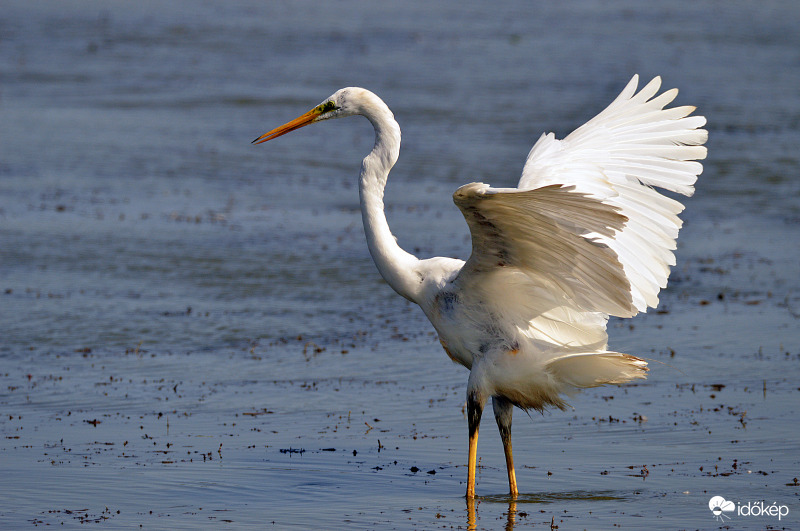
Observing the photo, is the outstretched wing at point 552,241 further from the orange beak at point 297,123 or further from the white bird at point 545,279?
the orange beak at point 297,123

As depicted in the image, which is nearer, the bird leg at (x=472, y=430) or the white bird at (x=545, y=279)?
the white bird at (x=545, y=279)

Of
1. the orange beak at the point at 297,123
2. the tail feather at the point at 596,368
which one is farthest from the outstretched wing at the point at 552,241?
the orange beak at the point at 297,123

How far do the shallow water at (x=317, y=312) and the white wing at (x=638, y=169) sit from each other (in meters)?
1.26

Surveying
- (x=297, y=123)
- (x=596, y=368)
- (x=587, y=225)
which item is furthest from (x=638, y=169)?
(x=297, y=123)

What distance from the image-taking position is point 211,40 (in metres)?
25.8

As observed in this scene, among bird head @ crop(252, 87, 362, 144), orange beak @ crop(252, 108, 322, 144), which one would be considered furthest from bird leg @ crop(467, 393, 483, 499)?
orange beak @ crop(252, 108, 322, 144)

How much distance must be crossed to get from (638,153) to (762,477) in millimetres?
1983

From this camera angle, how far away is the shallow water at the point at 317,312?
21.2 ft

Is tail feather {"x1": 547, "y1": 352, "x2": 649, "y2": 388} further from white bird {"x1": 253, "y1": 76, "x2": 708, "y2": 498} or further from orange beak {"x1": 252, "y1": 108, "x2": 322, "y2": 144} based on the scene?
orange beak {"x1": 252, "y1": 108, "x2": 322, "y2": 144}

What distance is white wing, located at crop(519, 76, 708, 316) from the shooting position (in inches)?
253

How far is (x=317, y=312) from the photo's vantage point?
10188mm

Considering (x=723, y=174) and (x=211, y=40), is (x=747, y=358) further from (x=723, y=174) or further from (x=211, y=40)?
(x=211, y=40)

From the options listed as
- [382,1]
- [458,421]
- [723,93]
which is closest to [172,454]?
[458,421]

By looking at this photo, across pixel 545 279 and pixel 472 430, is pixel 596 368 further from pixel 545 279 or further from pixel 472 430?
pixel 472 430
